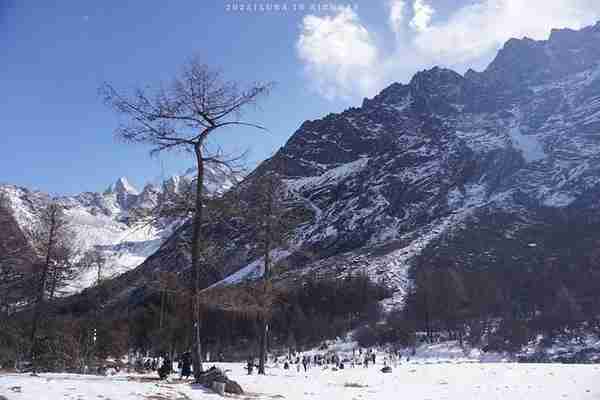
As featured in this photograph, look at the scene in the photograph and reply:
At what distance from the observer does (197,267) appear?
1411 cm

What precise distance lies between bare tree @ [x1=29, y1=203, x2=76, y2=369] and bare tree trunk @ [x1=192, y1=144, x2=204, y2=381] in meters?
11.9

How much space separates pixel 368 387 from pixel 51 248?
16011 millimetres

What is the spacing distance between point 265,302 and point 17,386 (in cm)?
1166

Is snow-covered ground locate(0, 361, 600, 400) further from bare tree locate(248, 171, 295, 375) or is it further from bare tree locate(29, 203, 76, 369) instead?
bare tree locate(29, 203, 76, 369)

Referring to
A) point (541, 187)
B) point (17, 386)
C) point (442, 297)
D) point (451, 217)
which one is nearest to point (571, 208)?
point (541, 187)

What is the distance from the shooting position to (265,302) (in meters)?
20.0

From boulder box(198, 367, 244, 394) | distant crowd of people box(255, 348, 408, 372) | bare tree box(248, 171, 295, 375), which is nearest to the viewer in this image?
boulder box(198, 367, 244, 394)

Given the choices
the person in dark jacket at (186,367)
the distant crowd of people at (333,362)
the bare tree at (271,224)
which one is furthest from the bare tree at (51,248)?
the distant crowd of people at (333,362)

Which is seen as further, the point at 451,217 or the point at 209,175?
the point at 451,217

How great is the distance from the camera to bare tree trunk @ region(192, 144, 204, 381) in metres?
13.8

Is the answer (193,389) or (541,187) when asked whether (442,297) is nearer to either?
(193,389)

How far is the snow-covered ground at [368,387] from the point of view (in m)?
9.61

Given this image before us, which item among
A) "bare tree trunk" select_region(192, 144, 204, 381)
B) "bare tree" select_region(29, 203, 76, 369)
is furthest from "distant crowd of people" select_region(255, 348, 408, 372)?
"bare tree trunk" select_region(192, 144, 204, 381)

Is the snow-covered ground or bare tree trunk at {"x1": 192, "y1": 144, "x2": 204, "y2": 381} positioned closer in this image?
the snow-covered ground
